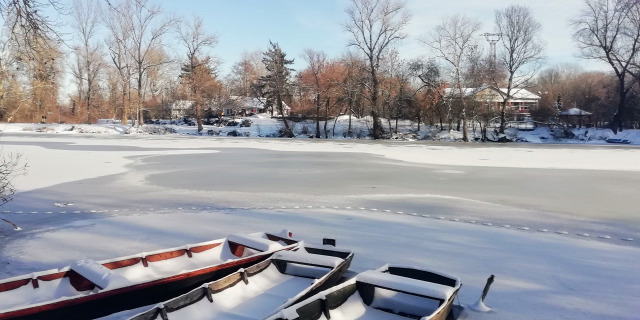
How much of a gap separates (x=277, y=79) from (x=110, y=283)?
40633 mm

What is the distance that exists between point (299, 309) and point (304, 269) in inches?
55.3

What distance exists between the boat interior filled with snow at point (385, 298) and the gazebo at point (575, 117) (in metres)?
42.3

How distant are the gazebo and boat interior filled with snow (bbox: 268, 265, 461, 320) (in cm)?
4225

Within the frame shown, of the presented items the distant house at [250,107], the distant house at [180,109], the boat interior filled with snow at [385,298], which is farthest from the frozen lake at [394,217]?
the distant house at [250,107]

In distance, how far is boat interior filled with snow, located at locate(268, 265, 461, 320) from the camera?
3.85 meters

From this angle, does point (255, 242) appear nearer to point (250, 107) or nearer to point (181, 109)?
point (181, 109)

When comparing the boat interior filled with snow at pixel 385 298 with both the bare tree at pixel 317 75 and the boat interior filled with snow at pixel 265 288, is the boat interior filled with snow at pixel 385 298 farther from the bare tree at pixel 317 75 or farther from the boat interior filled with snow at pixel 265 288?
the bare tree at pixel 317 75

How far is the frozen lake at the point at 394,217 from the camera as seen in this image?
5.60m

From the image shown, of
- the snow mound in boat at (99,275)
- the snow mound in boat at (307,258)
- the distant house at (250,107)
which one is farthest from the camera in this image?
the distant house at (250,107)

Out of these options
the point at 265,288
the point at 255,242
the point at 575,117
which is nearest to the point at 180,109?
the point at 575,117

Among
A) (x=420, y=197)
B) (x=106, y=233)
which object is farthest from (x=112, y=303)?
(x=420, y=197)

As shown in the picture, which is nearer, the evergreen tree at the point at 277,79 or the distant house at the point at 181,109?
the evergreen tree at the point at 277,79

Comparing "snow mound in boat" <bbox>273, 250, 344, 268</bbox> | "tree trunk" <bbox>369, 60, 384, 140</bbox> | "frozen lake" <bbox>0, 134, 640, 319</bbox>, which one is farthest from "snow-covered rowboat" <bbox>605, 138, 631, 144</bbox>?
"snow mound in boat" <bbox>273, 250, 344, 268</bbox>

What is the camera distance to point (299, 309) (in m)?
3.58
